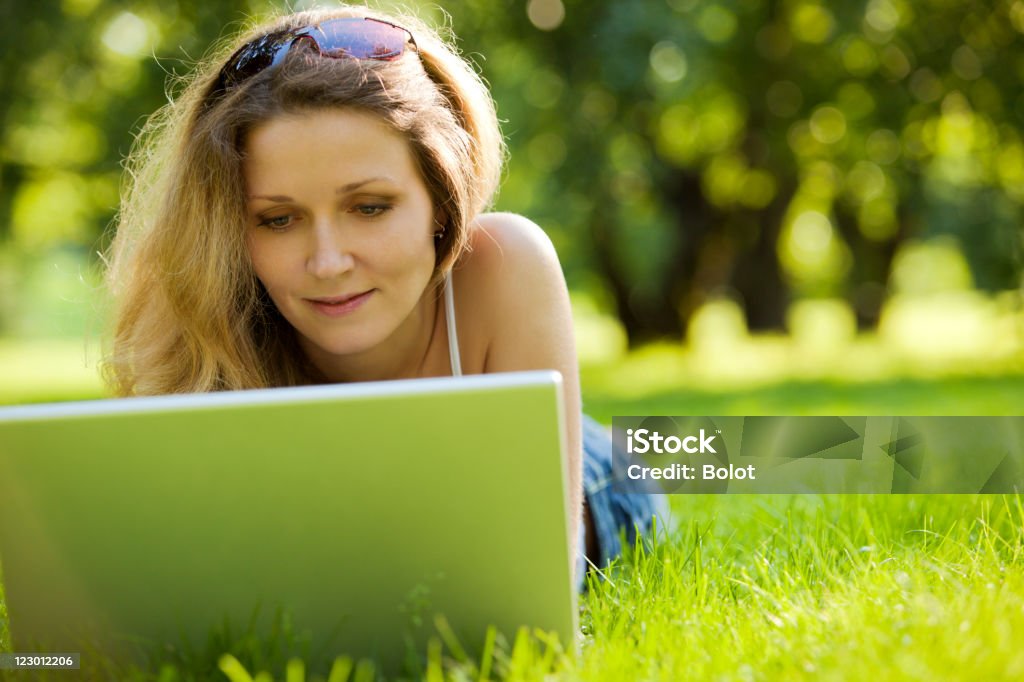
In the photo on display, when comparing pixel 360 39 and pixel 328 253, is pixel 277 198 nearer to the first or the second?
pixel 328 253

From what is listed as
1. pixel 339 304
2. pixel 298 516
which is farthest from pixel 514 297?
pixel 298 516

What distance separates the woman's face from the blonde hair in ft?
0.15

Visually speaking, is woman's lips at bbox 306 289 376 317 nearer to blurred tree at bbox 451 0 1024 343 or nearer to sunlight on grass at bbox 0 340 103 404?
sunlight on grass at bbox 0 340 103 404

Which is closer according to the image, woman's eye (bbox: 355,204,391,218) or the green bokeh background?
woman's eye (bbox: 355,204,391,218)

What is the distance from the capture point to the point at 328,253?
6.01ft

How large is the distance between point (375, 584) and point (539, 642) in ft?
0.78

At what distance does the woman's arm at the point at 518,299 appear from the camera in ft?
6.86

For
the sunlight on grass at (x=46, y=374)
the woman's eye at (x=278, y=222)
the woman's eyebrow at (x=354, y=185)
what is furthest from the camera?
the sunlight on grass at (x=46, y=374)

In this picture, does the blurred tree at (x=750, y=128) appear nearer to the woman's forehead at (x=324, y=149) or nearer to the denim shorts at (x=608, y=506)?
the denim shorts at (x=608, y=506)

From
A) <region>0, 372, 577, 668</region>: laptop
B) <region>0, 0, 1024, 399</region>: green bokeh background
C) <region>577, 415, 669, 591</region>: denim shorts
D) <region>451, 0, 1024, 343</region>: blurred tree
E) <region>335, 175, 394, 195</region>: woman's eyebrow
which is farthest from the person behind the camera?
<region>451, 0, 1024, 343</region>: blurred tree

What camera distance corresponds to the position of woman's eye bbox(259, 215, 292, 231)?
1919 millimetres

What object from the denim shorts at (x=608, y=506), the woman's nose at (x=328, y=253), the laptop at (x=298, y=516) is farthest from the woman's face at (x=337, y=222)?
the denim shorts at (x=608, y=506)

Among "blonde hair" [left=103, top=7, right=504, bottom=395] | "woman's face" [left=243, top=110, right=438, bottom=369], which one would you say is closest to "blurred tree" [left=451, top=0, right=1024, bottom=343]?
"blonde hair" [left=103, top=7, right=504, bottom=395]

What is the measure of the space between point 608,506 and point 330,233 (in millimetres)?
1124
